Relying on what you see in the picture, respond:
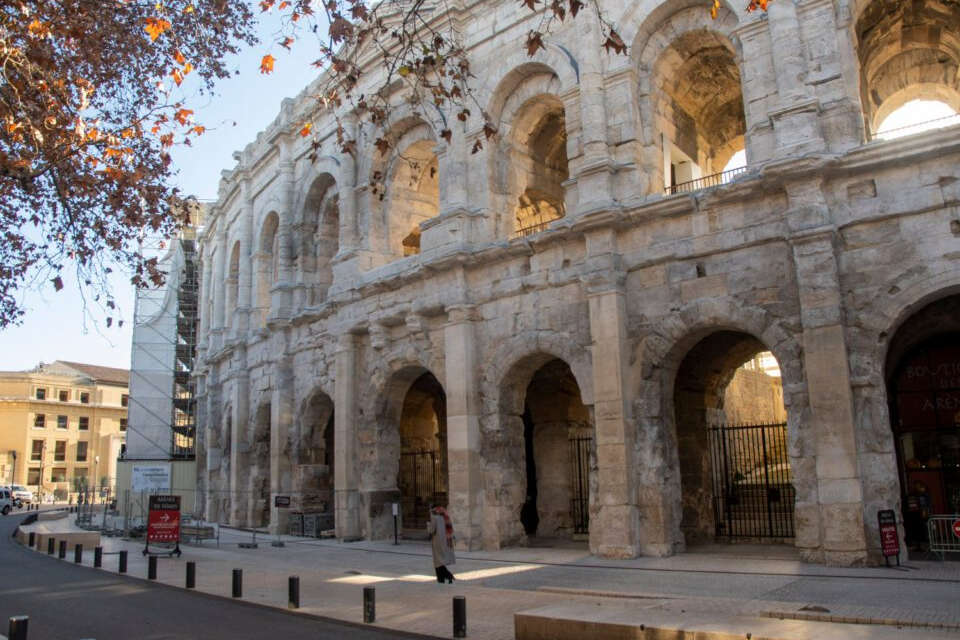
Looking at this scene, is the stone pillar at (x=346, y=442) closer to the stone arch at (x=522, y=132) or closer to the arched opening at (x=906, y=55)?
the stone arch at (x=522, y=132)

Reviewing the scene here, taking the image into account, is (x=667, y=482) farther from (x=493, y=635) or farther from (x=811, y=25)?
(x=811, y=25)

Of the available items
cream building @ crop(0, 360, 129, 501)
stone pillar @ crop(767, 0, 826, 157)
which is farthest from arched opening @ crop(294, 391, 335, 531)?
cream building @ crop(0, 360, 129, 501)

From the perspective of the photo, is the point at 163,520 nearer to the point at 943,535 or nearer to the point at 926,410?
the point at 943,535

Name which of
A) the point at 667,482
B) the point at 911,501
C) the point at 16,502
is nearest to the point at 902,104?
the point at 911,501

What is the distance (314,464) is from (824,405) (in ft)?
45.8

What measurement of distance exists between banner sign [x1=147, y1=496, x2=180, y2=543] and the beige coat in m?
7.27

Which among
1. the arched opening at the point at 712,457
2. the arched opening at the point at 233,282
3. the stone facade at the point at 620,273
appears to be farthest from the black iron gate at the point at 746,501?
the arched opening at the point at 233,282

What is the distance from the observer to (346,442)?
18812 mm

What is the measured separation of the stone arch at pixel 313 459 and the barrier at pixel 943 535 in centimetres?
1401

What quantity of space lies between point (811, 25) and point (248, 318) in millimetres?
18691

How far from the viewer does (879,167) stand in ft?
37.2

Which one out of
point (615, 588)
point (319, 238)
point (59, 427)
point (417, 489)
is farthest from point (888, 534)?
point (59, 427)

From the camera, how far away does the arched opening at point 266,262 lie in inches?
973

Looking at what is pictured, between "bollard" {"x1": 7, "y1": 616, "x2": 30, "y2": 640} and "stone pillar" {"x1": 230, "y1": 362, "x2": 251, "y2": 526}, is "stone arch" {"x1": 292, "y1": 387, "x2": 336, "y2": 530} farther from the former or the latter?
"bollard" {"x1": 7, "y1": 616, "x2": 30, "y2": 640}
